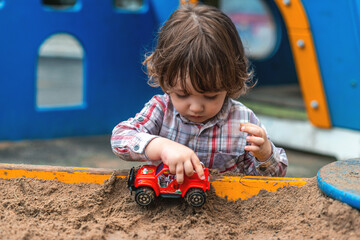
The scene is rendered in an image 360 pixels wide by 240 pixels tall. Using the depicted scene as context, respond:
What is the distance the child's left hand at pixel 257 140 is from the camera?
1.27m

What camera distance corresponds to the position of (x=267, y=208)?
123 cm

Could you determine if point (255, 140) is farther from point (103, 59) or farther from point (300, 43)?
point (103, 59)

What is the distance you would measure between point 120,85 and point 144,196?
2.12 meters

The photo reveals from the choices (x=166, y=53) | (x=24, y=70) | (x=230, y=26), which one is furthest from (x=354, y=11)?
(x=24, y=70)

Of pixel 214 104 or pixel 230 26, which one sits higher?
pixel 230 26

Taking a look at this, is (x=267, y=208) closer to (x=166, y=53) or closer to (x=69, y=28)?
(x=166, y=53)

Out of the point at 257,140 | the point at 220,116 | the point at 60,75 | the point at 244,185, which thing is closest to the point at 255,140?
the point at 257,140

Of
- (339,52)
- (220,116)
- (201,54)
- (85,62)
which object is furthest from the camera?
(85,62)

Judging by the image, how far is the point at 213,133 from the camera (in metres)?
1.48

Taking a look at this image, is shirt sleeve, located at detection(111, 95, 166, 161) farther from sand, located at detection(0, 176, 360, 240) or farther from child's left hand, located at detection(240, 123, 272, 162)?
child's left hand, located at detection(240, 123, 272, 162)

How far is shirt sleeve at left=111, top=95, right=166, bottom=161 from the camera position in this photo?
1.28 metres

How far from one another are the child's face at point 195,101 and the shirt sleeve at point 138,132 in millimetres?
110

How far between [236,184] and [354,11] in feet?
4.74

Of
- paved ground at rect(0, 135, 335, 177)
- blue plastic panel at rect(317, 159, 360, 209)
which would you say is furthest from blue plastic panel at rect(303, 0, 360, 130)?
blue plastic panel at rect(317, 159, 360, 209)
